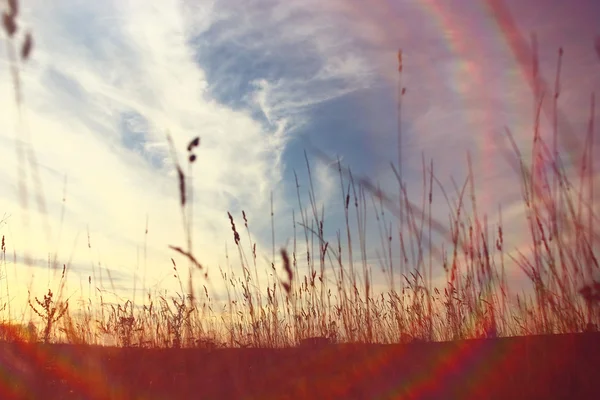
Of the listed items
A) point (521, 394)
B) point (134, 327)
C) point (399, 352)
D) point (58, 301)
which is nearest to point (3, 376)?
point (58, 301)

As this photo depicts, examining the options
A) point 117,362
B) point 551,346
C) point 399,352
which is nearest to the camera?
point 551,346

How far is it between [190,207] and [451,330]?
207 cm

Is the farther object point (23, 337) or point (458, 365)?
point (23, 337)

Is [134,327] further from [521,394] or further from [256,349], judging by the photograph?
[521,394]

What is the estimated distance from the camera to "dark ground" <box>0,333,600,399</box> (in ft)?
6.91

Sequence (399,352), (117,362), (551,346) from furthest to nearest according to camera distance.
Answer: (117,362)
(399,352)
(551,346)

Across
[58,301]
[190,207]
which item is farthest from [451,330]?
[58,301]

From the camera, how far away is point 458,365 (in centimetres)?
245

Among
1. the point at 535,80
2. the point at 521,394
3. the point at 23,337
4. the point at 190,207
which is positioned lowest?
the point at 521,394

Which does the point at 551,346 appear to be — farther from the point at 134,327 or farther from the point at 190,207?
the point at 134,327

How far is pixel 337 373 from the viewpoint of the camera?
2.48m

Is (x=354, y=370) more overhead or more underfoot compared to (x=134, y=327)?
more underfoot

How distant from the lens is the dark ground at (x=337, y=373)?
2107mm

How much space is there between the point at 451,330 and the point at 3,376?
2.79m
